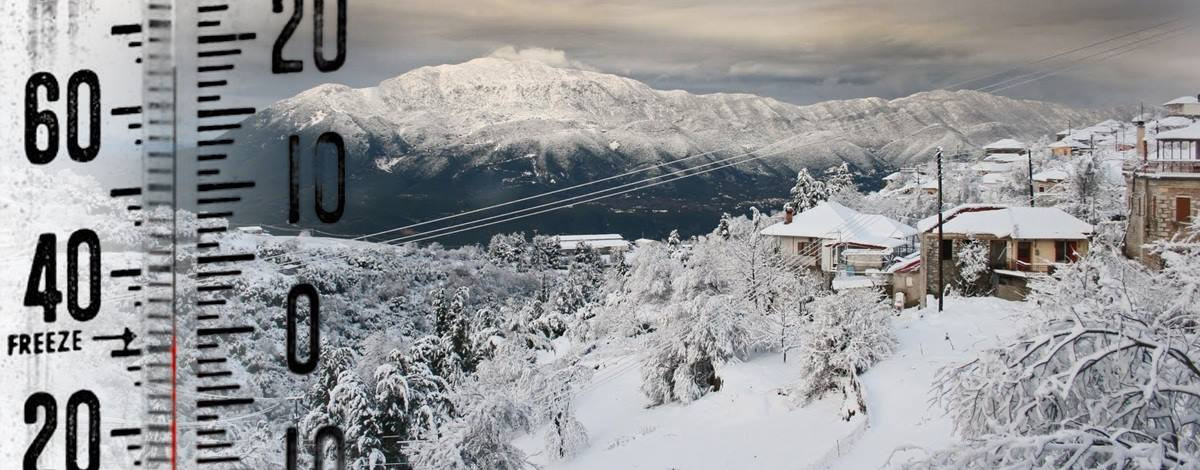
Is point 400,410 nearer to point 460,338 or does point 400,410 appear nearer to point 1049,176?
point 460,338

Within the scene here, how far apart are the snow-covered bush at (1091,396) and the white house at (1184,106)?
13816mm

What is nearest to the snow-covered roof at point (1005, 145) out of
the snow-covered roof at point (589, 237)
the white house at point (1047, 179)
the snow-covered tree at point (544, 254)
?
Answer: the white house at point (1047, 179)

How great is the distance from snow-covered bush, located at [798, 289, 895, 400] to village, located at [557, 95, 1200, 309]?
1.30 meters

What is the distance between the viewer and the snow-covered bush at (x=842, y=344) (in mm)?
7168

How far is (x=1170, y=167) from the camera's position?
772cm

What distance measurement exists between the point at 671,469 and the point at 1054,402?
4.22 metres

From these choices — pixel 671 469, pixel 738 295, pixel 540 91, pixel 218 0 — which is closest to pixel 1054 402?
pixel 218 0

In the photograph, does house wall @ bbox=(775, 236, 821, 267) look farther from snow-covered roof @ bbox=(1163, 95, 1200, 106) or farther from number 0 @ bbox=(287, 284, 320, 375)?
number 0 @ bbox=(287, 284, 320, 375)

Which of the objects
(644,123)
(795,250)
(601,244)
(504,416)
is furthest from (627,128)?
(504,416)

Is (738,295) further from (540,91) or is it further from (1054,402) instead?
(540,91)

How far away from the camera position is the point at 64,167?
71 centimetres

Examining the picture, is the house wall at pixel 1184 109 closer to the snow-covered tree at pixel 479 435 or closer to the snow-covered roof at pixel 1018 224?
the snow-covered roof at pixel 1018 224

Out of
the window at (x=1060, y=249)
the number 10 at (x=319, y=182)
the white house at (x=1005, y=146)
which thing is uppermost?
the white house at (x=1005, y=146)

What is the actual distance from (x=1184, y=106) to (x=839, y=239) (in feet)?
22.7
